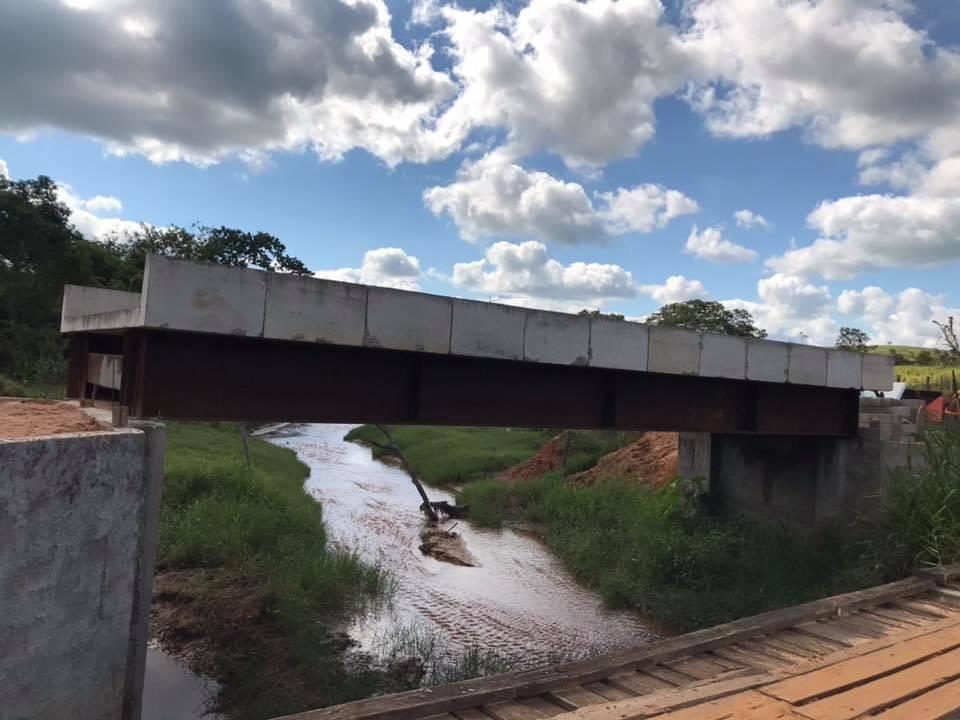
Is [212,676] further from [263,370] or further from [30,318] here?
[30,318]

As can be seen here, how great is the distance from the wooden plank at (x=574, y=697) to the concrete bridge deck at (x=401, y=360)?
137 inches

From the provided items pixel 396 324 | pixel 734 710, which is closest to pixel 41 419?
pixel 396 324

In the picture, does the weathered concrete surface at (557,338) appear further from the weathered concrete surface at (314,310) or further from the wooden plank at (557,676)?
the wooden plank at (557,676)

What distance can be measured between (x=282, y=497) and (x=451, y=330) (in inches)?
358

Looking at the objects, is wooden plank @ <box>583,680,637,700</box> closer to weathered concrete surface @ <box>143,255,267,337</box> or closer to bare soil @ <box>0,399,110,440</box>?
weathered concrete surface @ <box>143,255,267,337</box>

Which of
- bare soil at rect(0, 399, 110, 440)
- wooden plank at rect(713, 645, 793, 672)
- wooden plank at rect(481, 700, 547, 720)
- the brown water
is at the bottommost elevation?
the brown water

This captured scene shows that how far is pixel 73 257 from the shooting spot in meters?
30.1

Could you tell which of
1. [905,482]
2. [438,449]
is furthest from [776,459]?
[438,449]

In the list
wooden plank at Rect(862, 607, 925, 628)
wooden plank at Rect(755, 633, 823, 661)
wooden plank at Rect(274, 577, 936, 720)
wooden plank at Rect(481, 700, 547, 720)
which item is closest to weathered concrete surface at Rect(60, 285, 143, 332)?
wooden plank at Rect(274, 577, 936, 720)

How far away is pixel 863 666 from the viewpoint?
4691mm

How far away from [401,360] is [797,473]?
8.27 m

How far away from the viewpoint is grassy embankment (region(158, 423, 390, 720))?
293 inches

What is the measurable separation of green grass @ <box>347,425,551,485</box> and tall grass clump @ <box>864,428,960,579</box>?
16.3 meters

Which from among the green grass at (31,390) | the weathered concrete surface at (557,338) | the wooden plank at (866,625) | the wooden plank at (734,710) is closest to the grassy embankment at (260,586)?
the weathered concrete surface at (557,338)
